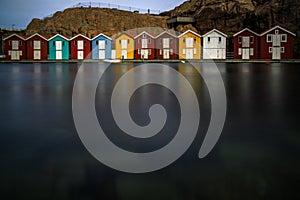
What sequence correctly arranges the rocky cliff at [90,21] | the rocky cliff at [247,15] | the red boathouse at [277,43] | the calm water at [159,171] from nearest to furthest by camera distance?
1. the calm water at [159,171]
2. the red boathouse at [277,43]
3. the rocky cliff at [247,15]
4. the rocky cliff at [90,21]

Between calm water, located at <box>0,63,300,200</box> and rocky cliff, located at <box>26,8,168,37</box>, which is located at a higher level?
rocky cliff, located at <box>26,8,168,37</box>

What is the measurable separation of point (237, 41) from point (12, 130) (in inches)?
1592

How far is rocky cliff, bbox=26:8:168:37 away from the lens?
227 feet

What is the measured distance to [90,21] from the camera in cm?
6988

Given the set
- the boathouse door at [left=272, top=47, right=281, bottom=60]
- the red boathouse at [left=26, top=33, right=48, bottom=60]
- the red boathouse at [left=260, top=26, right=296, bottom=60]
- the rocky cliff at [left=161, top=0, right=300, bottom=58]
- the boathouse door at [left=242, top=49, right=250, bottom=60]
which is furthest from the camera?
the rocky cliff at [left=161, top=0, right=300, bottom=58]

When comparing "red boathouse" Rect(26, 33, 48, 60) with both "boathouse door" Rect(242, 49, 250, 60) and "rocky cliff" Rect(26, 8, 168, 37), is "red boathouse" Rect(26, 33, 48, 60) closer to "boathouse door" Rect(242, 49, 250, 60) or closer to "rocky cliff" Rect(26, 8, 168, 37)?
"rocky cliff" Rect(26, 8, 168, 37)

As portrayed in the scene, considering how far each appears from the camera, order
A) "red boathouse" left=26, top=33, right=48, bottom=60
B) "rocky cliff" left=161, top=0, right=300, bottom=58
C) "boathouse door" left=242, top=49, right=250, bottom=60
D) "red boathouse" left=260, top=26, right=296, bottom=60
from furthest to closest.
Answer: "rocky cliff" left=161, top=0, right=300, bottom=58
"red boathouse" left=26, top=33, right=48, bottom=60
"boathouse door" left=242, top=49, right=250, bottom=60
"red boathouse" left=260, top=26, right=296, bottom=60

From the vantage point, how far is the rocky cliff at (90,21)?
227ft

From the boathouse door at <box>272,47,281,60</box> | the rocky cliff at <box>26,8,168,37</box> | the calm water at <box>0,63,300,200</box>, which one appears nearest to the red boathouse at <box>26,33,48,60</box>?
the rocky cliff at <box>26,8,168,37</box>

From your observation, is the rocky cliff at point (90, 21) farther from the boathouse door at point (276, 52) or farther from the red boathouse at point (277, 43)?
the boathouse door at point (276, 52)

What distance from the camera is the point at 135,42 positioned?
43969 mm

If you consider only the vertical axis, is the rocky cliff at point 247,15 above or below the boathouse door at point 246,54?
above

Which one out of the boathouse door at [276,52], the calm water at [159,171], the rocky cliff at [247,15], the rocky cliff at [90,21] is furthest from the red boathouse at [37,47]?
the calm water at [159,171]

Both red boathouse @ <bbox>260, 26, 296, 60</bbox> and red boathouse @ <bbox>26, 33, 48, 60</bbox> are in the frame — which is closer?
red boathouse @ <bbox>260, 26, 296, 60</bbox>
